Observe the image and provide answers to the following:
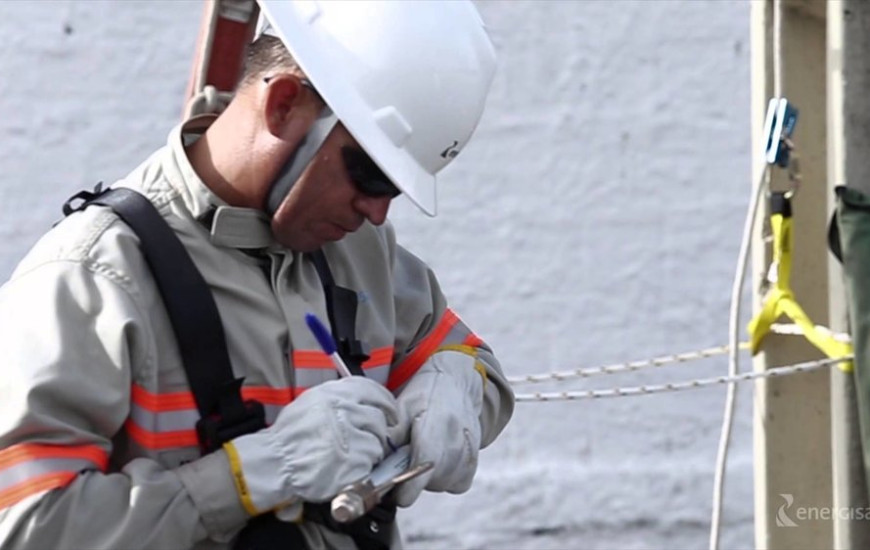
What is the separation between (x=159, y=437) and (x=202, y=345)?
0.38ft

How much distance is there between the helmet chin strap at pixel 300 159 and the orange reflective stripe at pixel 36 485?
1.35 ft

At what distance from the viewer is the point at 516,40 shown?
403 centimetres

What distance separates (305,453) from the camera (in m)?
1.90

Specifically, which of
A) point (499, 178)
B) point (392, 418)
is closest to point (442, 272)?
point (499, 178)

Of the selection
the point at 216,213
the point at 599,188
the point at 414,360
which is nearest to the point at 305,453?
the point at 216,213

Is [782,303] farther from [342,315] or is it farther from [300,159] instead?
[300,159]

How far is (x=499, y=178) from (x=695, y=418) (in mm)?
734

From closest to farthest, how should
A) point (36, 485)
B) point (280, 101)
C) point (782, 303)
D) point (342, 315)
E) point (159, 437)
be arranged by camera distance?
point (36, 485) → point (159, 437) → point (280, 101) → point (342, 315) → point (782, 303)

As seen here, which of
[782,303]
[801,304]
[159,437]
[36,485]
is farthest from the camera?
[801,304]

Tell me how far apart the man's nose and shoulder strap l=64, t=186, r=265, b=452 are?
0.72 ft

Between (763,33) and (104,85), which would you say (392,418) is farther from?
(104,85)

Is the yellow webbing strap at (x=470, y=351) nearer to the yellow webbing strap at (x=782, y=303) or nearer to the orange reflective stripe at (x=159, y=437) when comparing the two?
the orange reflective stripe at (x=159, y=437)

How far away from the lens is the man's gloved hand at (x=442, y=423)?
81.4 inches

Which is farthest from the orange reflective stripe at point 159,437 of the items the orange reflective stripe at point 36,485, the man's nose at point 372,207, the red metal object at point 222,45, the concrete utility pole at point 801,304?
the concrete utility pole at point 801,304
